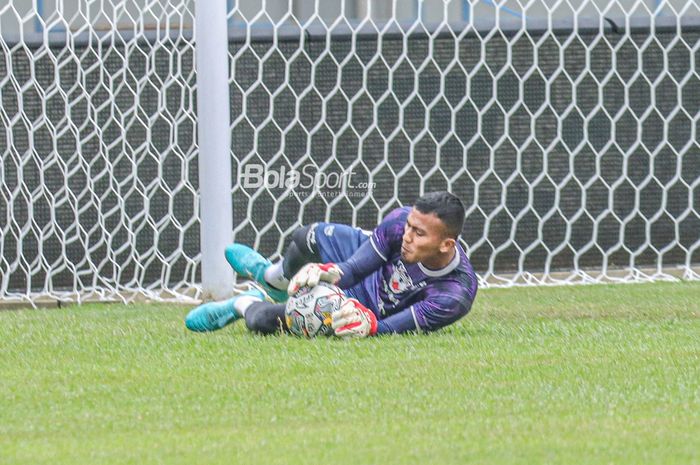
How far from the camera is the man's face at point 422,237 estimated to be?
4262 mm

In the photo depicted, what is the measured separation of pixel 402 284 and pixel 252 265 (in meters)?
0.61

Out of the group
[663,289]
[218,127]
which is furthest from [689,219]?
[218,127]

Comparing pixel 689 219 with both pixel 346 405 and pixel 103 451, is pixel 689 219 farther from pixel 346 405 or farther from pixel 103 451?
pixel 103 451

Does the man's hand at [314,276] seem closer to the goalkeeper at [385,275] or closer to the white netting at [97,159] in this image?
the goalkeeper at [385,275]

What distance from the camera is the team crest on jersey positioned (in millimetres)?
4488

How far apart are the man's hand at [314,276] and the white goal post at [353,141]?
6.15 feet

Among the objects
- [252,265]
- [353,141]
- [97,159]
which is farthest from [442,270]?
[97,159]

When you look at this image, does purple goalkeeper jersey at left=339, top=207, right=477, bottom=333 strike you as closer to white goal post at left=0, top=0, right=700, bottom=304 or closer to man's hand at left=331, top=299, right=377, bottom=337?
man's hand at left=331, top=299, right=377, bottom=337

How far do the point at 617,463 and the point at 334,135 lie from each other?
410 centimetres

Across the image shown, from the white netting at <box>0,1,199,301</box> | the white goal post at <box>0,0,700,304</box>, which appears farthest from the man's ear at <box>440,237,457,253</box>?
the white netting at <box>0,1,199,301</box>

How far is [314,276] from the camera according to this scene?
4215 mm

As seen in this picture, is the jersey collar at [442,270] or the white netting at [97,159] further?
the white netting at [97,159]

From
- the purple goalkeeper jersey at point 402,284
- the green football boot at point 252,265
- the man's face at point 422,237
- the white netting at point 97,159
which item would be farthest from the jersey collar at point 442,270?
the white netting at point 97,159

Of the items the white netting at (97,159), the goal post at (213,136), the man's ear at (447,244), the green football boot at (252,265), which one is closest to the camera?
the man's ear at (447,244)
